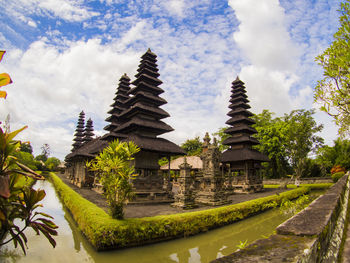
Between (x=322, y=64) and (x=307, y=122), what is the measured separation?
24370mm

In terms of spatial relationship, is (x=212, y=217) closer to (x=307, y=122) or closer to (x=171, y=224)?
(x=171, y=224)

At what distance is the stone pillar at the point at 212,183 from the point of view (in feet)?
43.7

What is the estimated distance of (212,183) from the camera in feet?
44.9

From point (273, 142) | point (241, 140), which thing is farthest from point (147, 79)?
point (273, 142)

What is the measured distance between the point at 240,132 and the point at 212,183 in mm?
11966

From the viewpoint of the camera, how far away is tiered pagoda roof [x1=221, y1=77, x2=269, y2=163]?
21.5 m

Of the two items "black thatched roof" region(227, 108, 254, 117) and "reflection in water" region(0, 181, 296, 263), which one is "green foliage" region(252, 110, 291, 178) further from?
"reflection in water" region(0, 181, 296, 263)

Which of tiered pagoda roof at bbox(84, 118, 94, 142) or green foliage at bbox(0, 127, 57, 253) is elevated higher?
tiered pagoda roof at bbox(84, 118, 94, 142)

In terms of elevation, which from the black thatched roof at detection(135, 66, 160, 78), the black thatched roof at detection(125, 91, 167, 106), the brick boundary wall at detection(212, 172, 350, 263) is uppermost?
the black thatched roof at detection(135, 66, 160, 78)

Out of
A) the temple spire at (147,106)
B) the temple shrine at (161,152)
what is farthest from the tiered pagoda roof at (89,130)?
the temple spire at (147,106)

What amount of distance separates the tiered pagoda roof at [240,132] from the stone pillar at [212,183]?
7.05 metres

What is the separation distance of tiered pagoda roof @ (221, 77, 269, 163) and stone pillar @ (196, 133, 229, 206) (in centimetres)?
705

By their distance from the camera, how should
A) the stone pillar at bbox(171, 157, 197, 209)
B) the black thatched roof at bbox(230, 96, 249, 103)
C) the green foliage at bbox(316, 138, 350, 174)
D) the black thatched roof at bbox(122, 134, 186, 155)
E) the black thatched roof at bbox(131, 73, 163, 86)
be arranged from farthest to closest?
the green foliage at bbox(316, 138, 350, 174) → the black thatched roof at bbox(230, 96, 249, 103) → the black thatched roof at bbox(131, 73, 163, 86) → the black thatched roof at bbox(122, 134, 186, 155) → the stone pillar at bbox(171, 157, 197, 209)

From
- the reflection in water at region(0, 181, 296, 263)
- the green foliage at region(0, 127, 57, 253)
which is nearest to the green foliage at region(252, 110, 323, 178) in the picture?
the reflection in water at region(0, 181, 296, 263)
